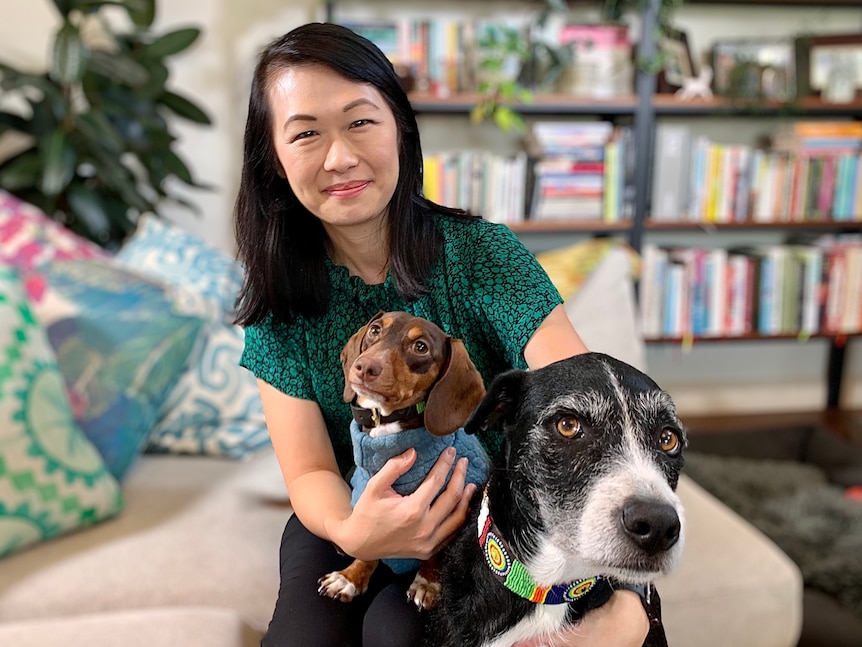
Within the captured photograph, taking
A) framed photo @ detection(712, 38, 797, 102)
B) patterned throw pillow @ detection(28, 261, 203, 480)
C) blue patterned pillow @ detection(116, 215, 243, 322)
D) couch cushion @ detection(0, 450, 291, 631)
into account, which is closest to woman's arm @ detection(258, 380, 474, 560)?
couch cushion @ detection(0, 450, 291, 631)

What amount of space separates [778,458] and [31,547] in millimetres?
2615

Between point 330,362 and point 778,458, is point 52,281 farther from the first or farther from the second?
point 778,458

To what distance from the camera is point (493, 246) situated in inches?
25.1

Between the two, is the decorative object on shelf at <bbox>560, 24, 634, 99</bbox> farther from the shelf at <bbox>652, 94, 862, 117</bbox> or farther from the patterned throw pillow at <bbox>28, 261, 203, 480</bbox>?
A: the patterned throw pillow at <bbox>28, 261, 203, 480</bbox>

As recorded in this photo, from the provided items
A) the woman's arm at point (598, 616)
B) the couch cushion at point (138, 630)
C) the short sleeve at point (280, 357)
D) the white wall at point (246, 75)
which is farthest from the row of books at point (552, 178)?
the woman's arm at point (598, 616)

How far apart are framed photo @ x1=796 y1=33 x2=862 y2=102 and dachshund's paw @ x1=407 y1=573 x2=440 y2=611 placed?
3.04m

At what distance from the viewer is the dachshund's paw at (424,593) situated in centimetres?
61

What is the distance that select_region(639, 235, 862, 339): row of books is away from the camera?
3.05 meters

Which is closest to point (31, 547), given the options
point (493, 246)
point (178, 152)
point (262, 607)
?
point (262, 607)

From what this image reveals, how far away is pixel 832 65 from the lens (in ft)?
9.98

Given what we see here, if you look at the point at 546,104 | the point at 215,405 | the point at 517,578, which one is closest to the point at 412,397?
the point at 517,578

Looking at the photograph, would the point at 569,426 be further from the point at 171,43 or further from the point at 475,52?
the point at 475,52

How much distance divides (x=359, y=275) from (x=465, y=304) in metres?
0.09

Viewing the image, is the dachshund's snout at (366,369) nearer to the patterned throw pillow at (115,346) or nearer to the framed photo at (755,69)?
the patterned throw pillow at (115,346)
